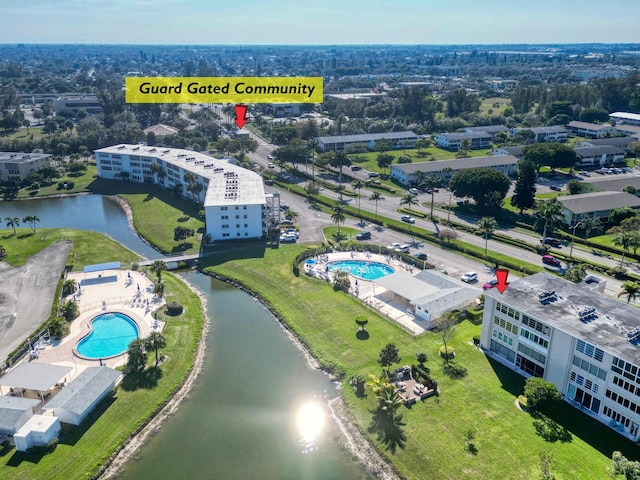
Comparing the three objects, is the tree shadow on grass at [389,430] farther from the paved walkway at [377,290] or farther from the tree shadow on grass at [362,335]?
the paved walkway at [377,290]

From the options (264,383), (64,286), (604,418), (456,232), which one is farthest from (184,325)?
(456,232)

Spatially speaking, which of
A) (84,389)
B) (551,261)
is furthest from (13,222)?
(551,261)

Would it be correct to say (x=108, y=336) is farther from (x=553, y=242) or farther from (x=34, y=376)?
(x=553, y=242)

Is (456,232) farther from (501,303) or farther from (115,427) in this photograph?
(115,427)

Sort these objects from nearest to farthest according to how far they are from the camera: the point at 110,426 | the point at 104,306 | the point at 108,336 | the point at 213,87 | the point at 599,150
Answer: the point at 110,426
the point at 108,336
the point at 104,306
the point at 213,87
the point at 599,150

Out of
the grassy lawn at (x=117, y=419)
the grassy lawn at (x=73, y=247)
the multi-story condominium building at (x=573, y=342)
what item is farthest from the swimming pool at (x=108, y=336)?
the multi-story condominium building at (x=573, y=342)

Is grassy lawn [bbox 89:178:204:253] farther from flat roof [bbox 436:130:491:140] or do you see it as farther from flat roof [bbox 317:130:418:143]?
flat roof [bbox 436:130:491:140]
